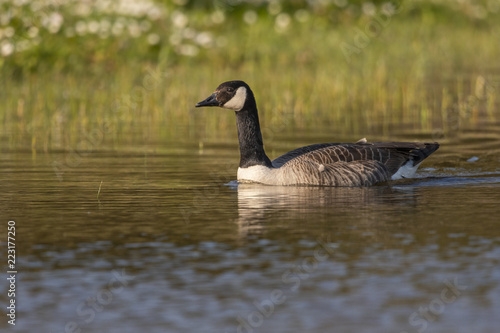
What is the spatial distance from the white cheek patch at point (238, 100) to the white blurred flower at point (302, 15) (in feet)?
55.7

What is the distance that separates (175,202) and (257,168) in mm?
1996

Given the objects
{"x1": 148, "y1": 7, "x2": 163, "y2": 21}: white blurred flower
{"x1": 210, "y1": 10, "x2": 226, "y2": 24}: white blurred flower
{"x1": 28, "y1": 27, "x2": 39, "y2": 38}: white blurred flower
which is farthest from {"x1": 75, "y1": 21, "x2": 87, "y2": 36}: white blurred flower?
{"x1": 210, "y1": 10, "x2": 226, "y2": 24}: white blurred flower

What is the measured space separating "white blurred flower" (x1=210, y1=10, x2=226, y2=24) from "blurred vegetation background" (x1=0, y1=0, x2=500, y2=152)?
3cm

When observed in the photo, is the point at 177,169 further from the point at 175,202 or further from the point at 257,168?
the point at 175,202

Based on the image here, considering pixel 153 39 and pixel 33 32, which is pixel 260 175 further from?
pixel 153 39

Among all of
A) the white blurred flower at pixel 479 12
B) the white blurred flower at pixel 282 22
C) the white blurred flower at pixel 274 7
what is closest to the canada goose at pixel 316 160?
the white blurred flower at pixel 282 22

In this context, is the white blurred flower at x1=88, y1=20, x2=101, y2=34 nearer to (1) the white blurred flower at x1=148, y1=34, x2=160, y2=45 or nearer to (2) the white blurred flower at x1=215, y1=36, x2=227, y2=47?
(1) the white blurred flower at x1=148, y1=34, x2=160, y2=45

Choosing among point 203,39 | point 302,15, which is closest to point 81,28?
point 203,39

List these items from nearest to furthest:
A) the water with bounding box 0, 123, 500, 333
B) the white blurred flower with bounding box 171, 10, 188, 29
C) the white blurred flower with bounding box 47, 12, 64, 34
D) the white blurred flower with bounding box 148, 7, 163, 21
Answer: the water with bounding box 0, 123, 500, 333 < the white blurred flower with bounding box 47, 12, 64, 34 < the white blurred flower with bounding box 148, 7, 163, 21 < the white blurred flower with bounding box 171, 10, 188, 29

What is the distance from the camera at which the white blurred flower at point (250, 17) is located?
29.4 metres

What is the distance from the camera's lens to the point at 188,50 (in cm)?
2458

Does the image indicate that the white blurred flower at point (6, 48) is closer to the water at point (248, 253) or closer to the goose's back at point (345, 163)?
the water at point (248, 253)

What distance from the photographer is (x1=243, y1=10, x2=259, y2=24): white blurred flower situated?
96.5 feet

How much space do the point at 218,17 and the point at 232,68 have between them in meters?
4.17
